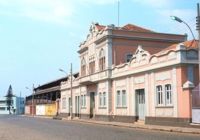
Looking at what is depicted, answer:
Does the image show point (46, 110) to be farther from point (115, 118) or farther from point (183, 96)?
point (183, 96)

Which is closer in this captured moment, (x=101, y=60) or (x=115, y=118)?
(x=115, y=118)

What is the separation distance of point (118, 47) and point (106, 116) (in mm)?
8475

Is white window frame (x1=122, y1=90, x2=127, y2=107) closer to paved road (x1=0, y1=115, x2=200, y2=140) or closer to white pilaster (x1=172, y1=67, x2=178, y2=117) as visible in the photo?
white pilaster (x1=172, y1=67, x2=178, y2=117)

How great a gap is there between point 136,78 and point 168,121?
859cm

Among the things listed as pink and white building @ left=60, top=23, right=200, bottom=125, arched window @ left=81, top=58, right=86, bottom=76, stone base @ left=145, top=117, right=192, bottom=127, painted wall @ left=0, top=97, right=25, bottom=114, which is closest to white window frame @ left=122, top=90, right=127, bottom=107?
pink and white building @ left=60, top=23, right=200, bottom=125

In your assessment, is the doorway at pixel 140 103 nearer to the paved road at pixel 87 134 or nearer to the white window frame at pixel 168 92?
the white window frame at pixel 168 92

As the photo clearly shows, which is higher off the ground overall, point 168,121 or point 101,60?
point 101,60

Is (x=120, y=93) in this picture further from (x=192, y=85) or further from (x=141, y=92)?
(x=192, y=85)

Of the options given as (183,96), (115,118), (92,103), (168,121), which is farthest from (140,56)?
(92,103)

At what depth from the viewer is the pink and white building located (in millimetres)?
37062

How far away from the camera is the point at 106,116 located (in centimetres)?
5525

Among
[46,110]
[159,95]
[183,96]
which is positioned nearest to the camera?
[183,96]

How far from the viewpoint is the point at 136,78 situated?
4634 centimetres

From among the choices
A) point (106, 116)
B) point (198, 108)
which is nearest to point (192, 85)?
point (198, 108)
